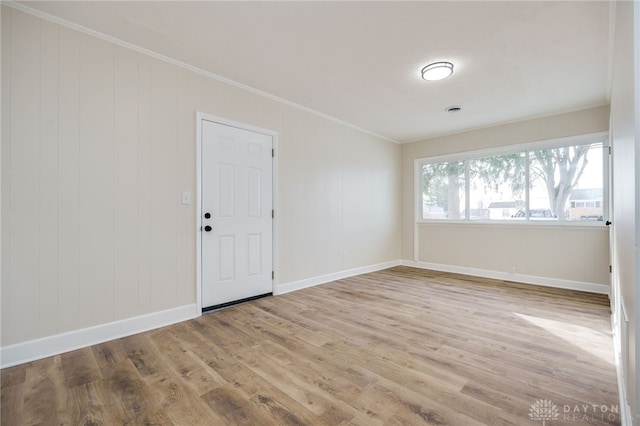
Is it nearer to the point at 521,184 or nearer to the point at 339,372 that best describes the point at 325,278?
the point at 339,372

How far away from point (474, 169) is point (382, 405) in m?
4.73

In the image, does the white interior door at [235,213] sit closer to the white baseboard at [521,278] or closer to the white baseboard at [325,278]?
the white baseboard at [325,278]

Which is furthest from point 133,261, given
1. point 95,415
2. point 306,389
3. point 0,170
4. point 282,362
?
point 306,389

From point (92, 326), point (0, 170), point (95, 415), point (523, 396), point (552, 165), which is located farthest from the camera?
point (552, 165)

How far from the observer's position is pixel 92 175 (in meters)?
2.41

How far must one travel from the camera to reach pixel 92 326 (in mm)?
2391

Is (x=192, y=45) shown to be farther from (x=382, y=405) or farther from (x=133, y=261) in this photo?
(x=382, y=405)

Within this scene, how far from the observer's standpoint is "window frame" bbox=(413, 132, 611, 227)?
387cm

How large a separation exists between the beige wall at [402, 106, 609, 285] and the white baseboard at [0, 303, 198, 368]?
4539 mm

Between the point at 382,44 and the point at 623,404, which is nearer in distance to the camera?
the point at 623,404

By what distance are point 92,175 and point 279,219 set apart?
2067 mm

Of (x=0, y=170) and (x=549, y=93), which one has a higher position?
(x=549, y=93)

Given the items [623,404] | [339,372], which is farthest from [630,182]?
[339,372]

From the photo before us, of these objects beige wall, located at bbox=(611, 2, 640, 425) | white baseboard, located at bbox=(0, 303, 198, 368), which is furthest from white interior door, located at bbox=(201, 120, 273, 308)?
beige wall, located at bbox=(611, 2, 640, 425)
